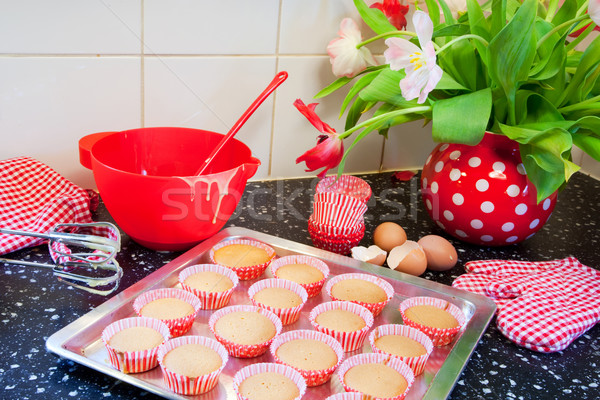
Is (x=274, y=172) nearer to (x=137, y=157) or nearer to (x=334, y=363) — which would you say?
(x=137, y=157)

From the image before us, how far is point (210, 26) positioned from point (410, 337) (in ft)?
1.89

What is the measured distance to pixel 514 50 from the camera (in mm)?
752

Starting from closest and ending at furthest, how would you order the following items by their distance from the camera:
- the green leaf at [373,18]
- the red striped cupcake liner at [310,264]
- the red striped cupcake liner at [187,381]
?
the red striped cupcake liner at [187,381] < the red striped cupcake liner at [310,264] < the green leaf at [373,18]

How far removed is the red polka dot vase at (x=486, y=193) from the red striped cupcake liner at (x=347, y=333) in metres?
0.26

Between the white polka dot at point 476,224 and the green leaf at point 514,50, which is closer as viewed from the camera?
the green leaf at point 514,50

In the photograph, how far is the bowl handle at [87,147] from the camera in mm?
830

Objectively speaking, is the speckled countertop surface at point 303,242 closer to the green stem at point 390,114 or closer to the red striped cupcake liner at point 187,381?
the red striped cupcake liner at point 187,381

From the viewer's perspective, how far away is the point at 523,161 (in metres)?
0.84

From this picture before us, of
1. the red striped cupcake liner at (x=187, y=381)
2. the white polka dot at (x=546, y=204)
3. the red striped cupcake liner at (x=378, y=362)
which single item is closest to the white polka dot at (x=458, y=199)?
the white polka dot at (x=546, y=204)

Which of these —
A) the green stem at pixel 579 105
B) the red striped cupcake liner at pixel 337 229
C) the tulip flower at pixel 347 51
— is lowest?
the red striped cupcake liner at pixel 337 229

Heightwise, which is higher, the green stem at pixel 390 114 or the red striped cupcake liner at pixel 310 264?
the green stem at pixel 390 114

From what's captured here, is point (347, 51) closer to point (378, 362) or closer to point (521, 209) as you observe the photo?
point (521, 209)

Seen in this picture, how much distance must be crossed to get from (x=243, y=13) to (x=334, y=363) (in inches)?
23.6

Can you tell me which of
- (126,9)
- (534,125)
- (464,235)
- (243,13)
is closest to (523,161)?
(534,125)
